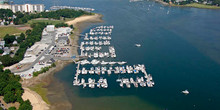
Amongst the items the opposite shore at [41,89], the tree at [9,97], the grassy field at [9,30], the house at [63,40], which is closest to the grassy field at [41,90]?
the opposite shore at [41,89]

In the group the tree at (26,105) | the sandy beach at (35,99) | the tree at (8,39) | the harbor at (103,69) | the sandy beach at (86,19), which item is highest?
the sandy beach at (86,19)

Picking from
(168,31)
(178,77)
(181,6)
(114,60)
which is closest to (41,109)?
(114,60)

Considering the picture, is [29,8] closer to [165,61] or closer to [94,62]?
[94,62]

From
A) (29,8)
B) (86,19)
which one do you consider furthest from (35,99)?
(29,8)

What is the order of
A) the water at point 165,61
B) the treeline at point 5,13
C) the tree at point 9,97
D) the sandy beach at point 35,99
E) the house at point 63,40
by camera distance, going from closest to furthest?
the tree at point 9,97
the sandy beach at point 35,99
the water at point 165,61
the house at point 63,40
the treeline at point 5,13

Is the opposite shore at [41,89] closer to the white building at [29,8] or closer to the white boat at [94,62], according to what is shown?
the white boat at [94,62]

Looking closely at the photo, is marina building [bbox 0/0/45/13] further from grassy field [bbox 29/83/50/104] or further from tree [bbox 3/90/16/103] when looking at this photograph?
tree [bbox 3/90/16/103]

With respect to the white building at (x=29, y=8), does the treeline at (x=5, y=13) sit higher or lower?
lower
